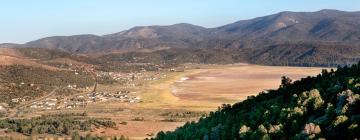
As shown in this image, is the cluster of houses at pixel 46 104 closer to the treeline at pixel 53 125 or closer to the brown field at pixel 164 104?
the brown field at pixel 164 104

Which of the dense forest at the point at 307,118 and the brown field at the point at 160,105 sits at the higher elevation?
the dense forest at the point at 307,118

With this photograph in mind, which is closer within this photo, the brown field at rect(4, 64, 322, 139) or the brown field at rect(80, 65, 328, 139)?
the brown field at rect(4, 64, 322, 139)

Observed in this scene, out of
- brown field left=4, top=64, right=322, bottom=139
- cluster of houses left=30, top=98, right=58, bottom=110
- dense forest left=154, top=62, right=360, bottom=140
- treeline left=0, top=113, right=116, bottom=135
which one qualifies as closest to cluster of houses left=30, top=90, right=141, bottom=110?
cluster of houses left=30, top=98, right=58, bottom=110

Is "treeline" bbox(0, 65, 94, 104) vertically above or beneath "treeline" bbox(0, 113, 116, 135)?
above

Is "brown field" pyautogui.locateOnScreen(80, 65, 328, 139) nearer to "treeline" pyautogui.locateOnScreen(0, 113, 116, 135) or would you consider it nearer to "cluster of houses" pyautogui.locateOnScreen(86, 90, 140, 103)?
"cluster of houses" pyautogui.locateOnScreen(86, 90, 140, 103)

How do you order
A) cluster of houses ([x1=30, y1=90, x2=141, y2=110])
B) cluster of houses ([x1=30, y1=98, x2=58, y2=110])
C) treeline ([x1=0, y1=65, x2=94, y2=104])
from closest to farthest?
cluster of houses ([x1=30, y1=98, x2=58, y2=110])
cluster of houses ([x1=30, y1=90, x2=141, y2=110])
treeline ([x1=0, y1=65, x2=94, y2=104])

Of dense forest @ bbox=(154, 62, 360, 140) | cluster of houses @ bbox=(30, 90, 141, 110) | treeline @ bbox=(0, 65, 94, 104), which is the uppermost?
dense forest @ bbox=(154, 62, 360, 140)

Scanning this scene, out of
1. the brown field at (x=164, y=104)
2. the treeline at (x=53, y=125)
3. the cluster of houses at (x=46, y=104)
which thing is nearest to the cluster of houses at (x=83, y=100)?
the cluster of houses at (x=46, y=104)

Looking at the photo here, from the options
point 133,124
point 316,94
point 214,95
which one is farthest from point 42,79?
point 316,94
